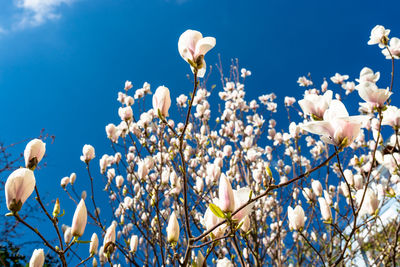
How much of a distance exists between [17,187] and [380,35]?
197 cm

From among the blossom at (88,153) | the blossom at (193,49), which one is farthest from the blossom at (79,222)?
the blossom at (88,153)

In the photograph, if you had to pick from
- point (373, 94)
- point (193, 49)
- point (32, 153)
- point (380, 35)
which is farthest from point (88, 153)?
point (380, 35)

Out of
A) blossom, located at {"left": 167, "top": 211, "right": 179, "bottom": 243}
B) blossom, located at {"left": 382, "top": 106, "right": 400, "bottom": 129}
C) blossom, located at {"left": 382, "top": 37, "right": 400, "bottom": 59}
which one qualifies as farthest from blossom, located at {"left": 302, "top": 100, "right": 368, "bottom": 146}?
blossom, located at {"left": 382, "top": 37, "right": 400, "bottom": 59}

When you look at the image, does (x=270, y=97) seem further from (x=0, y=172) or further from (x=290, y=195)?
(x=0, y=172)

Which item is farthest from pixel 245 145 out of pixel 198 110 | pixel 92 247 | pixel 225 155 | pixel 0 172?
pixel 0 172

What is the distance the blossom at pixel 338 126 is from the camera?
29.7 inches

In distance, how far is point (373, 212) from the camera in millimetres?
1271

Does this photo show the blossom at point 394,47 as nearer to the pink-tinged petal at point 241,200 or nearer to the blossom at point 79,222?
the pink-tinged petal at point 241,200

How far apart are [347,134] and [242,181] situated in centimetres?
204

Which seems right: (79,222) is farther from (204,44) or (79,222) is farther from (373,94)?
(373,94)

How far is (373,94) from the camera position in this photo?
1.03m

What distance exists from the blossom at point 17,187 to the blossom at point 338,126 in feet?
2.77

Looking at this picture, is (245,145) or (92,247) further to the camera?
(245,145)

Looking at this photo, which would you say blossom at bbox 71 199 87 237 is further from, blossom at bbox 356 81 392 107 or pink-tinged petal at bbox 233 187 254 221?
blossom at bbox 356 81 392 107
